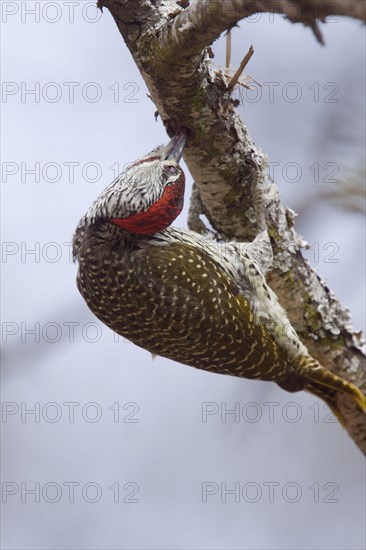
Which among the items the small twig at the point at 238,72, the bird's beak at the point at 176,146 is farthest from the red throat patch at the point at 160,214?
the small twig at the point at 238,72

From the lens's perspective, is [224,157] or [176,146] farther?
[224,157]

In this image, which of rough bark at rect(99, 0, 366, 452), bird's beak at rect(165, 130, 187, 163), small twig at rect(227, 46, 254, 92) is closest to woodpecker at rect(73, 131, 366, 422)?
bird's beak at rect(165, 130, 187, 163)

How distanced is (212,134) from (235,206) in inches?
24.0

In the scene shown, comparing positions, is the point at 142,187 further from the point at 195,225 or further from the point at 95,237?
the point at 195,225

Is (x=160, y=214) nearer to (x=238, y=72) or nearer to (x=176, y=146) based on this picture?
(x=176, y=146)

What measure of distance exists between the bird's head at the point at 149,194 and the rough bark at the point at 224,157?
0.46 ft

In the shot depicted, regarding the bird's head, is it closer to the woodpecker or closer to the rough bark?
the woodpecker

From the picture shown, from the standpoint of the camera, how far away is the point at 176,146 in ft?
11.8

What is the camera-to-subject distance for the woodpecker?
3.71 metres

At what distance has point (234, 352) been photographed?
12.8 feet

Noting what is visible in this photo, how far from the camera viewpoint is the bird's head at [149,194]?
3.68 metres

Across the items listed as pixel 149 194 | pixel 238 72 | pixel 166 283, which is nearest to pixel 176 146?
pixel 149 194

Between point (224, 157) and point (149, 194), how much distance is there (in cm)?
45

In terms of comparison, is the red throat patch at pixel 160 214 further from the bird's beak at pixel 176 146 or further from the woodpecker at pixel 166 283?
the bird's beak at pixel 176 146
